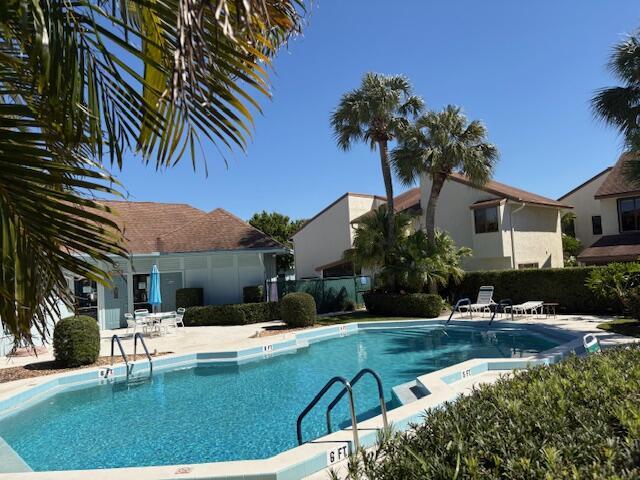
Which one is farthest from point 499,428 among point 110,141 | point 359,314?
point 359,314

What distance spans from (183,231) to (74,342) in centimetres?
1359

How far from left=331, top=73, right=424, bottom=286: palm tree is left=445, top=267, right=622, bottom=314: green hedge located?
453 centimetres

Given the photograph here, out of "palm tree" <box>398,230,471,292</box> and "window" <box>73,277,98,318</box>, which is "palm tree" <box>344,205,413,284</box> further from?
"window" <box>73,277,98,318</box>

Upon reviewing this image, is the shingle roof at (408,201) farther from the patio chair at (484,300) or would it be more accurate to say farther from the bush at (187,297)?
the bush at (187,297)

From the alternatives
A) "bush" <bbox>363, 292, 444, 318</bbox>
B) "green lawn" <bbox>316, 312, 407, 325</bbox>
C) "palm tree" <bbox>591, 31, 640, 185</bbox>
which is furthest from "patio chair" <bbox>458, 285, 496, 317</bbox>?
"palm tree" <bbox>591, 31, 640, 185</bbox>

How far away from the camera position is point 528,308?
19500 millimetres

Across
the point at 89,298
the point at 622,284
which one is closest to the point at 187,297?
the point at 89,298

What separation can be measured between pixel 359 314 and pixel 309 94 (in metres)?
12.7

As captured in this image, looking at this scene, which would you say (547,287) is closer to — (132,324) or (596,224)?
(596,224)

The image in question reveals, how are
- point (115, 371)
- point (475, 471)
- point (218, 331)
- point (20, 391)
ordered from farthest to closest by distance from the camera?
point (218, 331) < point (115, 371) < point (20, 391) < point (475, 471)

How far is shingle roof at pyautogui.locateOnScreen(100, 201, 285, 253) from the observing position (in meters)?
24.6

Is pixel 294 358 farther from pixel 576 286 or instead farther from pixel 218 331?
pixel 576 286

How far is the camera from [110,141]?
279cm

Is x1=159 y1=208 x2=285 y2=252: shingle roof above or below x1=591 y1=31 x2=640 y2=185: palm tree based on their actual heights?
below
